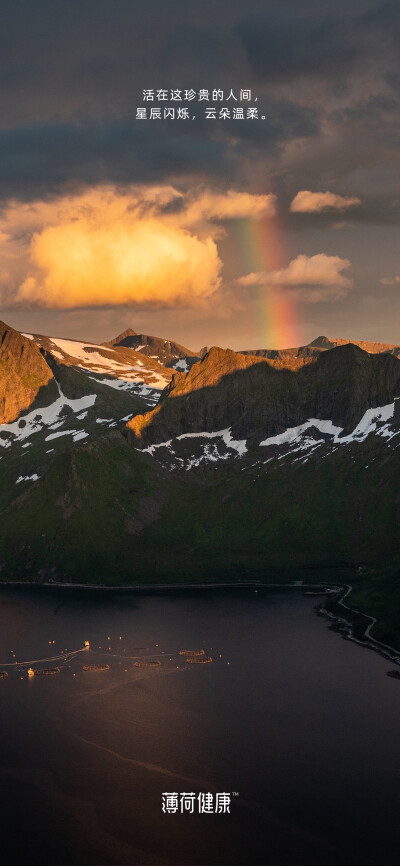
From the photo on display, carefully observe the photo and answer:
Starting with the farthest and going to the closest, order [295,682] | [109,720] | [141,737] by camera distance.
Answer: [295,682], [109,720], [141,737]

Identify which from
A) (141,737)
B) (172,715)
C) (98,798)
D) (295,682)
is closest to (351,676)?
(295,682)

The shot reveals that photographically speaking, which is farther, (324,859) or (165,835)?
A: (165,835)

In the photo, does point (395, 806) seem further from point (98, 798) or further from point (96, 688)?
point (96, 688)

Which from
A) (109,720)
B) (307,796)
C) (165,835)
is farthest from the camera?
(109,720)

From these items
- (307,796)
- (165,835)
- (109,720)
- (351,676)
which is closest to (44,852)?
(165,835)

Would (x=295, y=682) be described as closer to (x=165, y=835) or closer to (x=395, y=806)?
(x=395, y=806)

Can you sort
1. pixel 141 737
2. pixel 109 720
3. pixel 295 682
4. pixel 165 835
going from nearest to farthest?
pixel 165 835 → pixel 141 737 → pixel 109 720 → pixel 295 682
